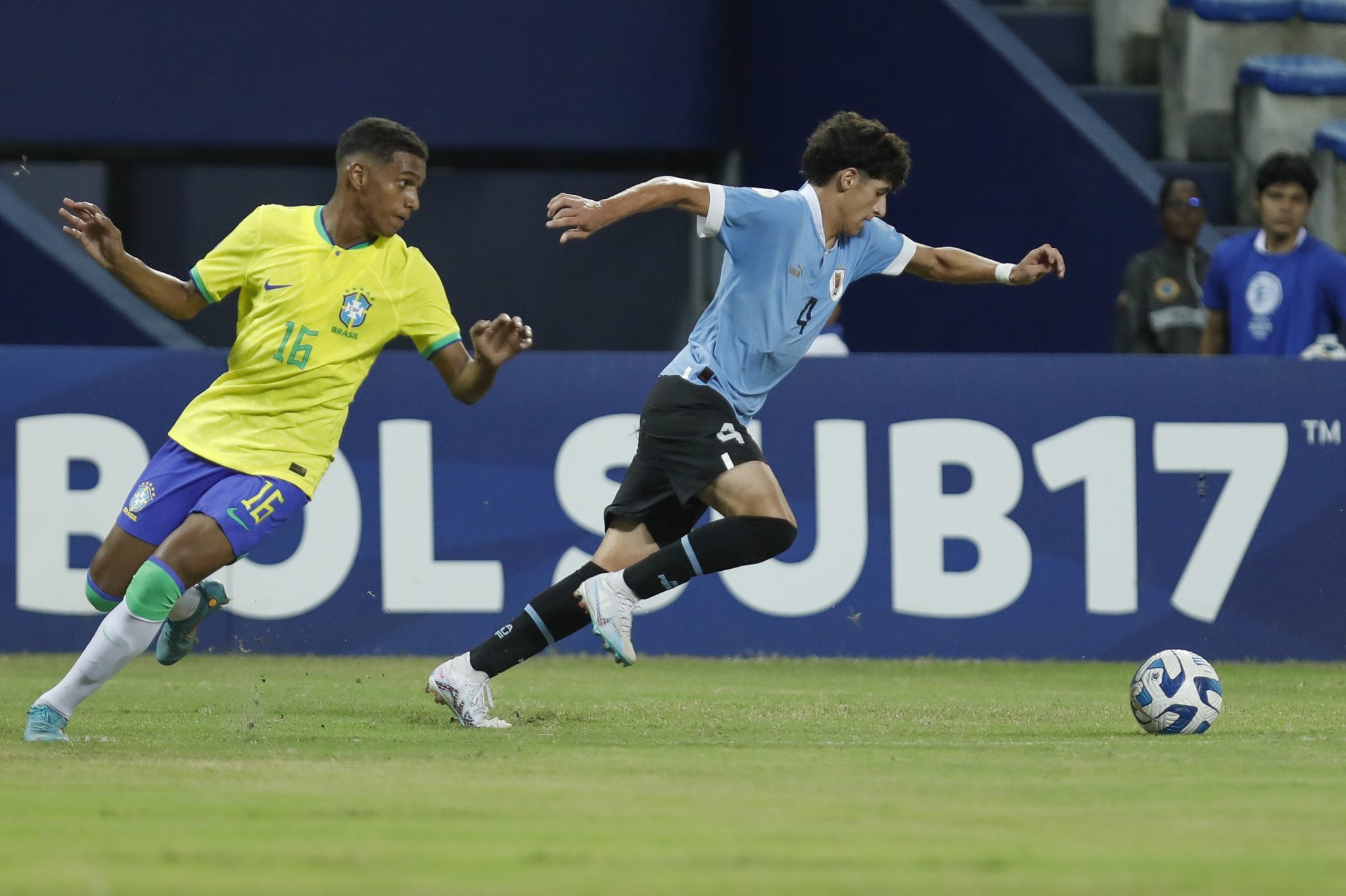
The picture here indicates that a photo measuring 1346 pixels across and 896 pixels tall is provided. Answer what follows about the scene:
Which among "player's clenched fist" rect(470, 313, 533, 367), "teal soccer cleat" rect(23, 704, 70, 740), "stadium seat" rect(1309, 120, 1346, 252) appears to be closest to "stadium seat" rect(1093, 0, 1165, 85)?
"stadium seat" rect(1309, 120, 1346, 252)

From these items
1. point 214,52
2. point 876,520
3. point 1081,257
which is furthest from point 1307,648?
point 214,52

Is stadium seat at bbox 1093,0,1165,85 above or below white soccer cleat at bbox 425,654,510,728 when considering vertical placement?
above

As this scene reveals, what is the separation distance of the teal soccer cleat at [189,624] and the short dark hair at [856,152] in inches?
102

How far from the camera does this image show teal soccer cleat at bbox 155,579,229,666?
24.2ft

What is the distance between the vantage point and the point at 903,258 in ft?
25.5

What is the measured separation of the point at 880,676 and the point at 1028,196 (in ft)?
17.2

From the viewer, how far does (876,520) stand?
10688 mm

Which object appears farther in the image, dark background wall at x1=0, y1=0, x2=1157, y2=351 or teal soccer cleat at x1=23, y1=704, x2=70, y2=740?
dark background wall at x1=0, y1=0, x2=1157, y2=351

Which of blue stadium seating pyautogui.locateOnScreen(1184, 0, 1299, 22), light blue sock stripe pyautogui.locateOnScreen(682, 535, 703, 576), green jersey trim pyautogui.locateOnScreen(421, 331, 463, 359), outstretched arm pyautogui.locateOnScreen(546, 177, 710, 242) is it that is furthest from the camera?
blue stadium seating pyautogui.locateOnScreen(1184, 0, 1299, 22)

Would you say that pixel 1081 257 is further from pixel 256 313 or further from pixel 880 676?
pixel 256 313

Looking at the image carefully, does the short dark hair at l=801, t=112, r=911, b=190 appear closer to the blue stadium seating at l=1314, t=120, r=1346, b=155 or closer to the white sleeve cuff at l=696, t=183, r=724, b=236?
the white sleeve cuff at l=696, t=183, r=724, b=236

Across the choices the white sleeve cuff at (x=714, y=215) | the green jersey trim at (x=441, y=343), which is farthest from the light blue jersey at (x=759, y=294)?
the green jersey trim at (x=441, y=343)

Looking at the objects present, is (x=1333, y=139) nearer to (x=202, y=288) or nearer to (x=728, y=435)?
(x=728, y=435)

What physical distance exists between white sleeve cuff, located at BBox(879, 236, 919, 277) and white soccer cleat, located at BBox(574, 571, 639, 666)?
5.44 feet
